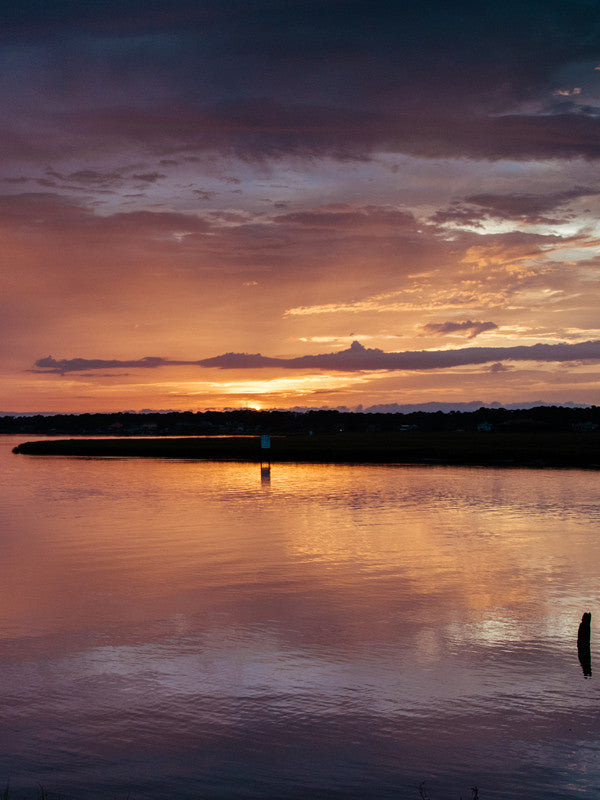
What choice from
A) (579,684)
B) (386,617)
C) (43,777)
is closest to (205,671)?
(43,777)

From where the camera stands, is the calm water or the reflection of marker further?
the reflection of marker

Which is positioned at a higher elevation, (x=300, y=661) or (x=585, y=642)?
(x=585, y=642)

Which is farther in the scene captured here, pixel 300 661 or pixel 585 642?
pixel 300 661

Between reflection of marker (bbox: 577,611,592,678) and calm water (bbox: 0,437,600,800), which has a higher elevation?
reflection of marker (bbox: 577,611,592,678)

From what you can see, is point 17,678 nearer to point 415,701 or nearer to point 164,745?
point 164,745

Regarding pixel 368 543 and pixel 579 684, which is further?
pixel 368 543

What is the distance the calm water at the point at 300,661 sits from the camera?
11820 mm

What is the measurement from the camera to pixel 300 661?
55.9 feet

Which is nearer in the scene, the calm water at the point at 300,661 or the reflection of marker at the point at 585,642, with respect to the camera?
the calm water at the point at 300,661

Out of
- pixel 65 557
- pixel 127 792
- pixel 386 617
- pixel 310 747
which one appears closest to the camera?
pixel 127 792

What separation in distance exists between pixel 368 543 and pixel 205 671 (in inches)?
751

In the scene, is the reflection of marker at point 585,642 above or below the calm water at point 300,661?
above

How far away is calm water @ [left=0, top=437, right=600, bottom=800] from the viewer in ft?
38.8

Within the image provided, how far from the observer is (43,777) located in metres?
11.5
